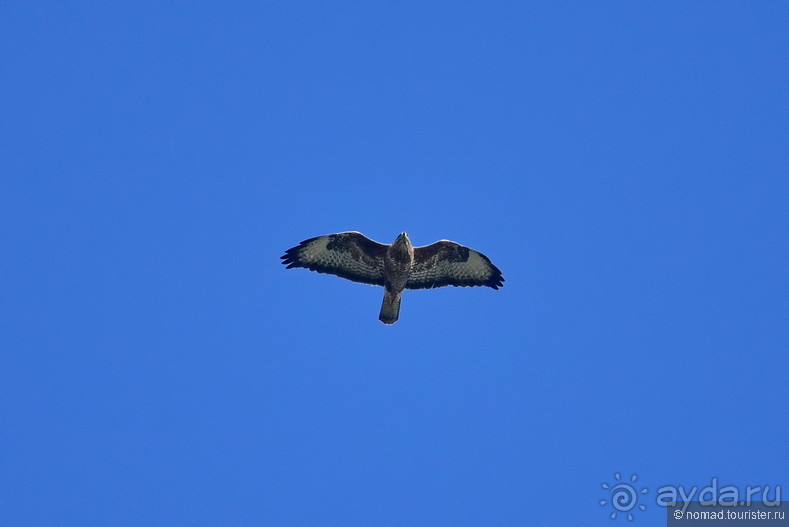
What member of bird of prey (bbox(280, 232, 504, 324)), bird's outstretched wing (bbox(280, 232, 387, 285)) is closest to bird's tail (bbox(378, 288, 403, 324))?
bird of prey (bbox(280, 232, 504, 324))

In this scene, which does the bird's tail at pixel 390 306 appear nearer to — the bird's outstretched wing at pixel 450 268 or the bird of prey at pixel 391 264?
the bird of prey at pixel 391 264

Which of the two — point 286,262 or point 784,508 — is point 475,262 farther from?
point 784,508

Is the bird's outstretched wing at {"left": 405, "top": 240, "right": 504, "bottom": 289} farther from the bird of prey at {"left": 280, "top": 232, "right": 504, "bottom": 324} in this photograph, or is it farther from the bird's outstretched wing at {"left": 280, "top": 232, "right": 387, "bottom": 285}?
the bird's outstretched wing at {"left": 280, "top": 232, "right": 387, "bottom": 285}

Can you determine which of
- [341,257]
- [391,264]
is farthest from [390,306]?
[341,257]

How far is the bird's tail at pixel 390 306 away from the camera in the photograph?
1567 cm

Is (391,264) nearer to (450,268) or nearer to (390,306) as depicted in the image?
(390,306)

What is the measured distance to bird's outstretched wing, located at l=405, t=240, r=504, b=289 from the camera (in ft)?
51.8

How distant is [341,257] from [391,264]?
38.4 inches

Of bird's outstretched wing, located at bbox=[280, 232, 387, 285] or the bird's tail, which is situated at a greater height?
bird's outstretched wing, located at bbox=[280, 232, 387, 285]

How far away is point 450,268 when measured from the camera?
16094mm

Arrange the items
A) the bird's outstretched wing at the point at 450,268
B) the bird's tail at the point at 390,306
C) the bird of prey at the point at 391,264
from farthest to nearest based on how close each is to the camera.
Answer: the bird's outstretched wing at the point at 450,268 < the bird's tail at the point at 390,306 < the bird of prey at the point at 391,264

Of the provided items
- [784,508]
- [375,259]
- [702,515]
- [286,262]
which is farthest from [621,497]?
[286,262]

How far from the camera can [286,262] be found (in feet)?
51.7

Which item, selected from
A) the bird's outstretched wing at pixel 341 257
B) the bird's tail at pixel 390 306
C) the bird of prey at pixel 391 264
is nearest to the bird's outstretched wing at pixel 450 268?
the bird of prey at pixel 391 264
